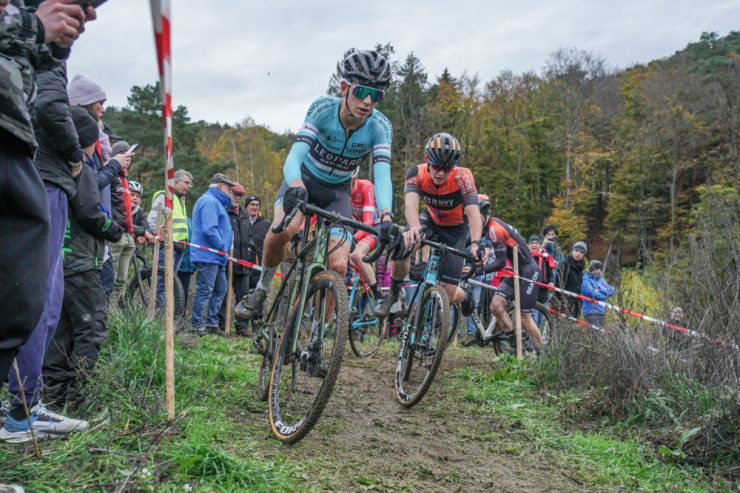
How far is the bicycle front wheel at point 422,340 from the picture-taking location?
521cm

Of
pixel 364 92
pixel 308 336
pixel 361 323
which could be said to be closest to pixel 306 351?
pixel 308 336

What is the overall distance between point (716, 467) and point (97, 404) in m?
3.83

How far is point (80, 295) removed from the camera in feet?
12.5

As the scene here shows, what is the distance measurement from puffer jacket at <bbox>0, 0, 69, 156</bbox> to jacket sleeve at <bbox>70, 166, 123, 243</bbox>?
182 centimetres

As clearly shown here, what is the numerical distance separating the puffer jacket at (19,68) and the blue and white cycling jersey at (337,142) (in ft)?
8.80

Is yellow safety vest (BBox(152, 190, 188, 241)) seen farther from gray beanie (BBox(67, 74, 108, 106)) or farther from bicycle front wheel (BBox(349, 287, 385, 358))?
gray beanie (BBox(67, 74, 108, 106))

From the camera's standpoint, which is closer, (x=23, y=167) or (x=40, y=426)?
(x=23, y=167)

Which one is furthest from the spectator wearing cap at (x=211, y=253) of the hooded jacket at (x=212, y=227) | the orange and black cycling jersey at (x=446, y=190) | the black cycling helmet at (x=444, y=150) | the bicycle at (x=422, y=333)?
the black cycling helmet at (x=444, y=150)

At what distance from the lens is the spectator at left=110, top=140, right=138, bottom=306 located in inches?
220

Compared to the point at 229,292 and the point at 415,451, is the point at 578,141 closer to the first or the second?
the point at 229,292

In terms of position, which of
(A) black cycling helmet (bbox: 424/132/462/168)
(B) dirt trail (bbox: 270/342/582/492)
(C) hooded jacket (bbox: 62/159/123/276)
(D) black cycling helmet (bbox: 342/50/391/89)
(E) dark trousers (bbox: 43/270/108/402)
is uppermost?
(D) black cycling helmet (bbox: 342/50/391/89)

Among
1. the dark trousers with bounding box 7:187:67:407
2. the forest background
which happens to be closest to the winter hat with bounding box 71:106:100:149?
the dark trousers with bounding box 7:187:67:407

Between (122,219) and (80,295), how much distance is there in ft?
7.28

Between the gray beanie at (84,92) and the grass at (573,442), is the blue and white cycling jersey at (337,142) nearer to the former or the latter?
the gray beanie at (84,92)
